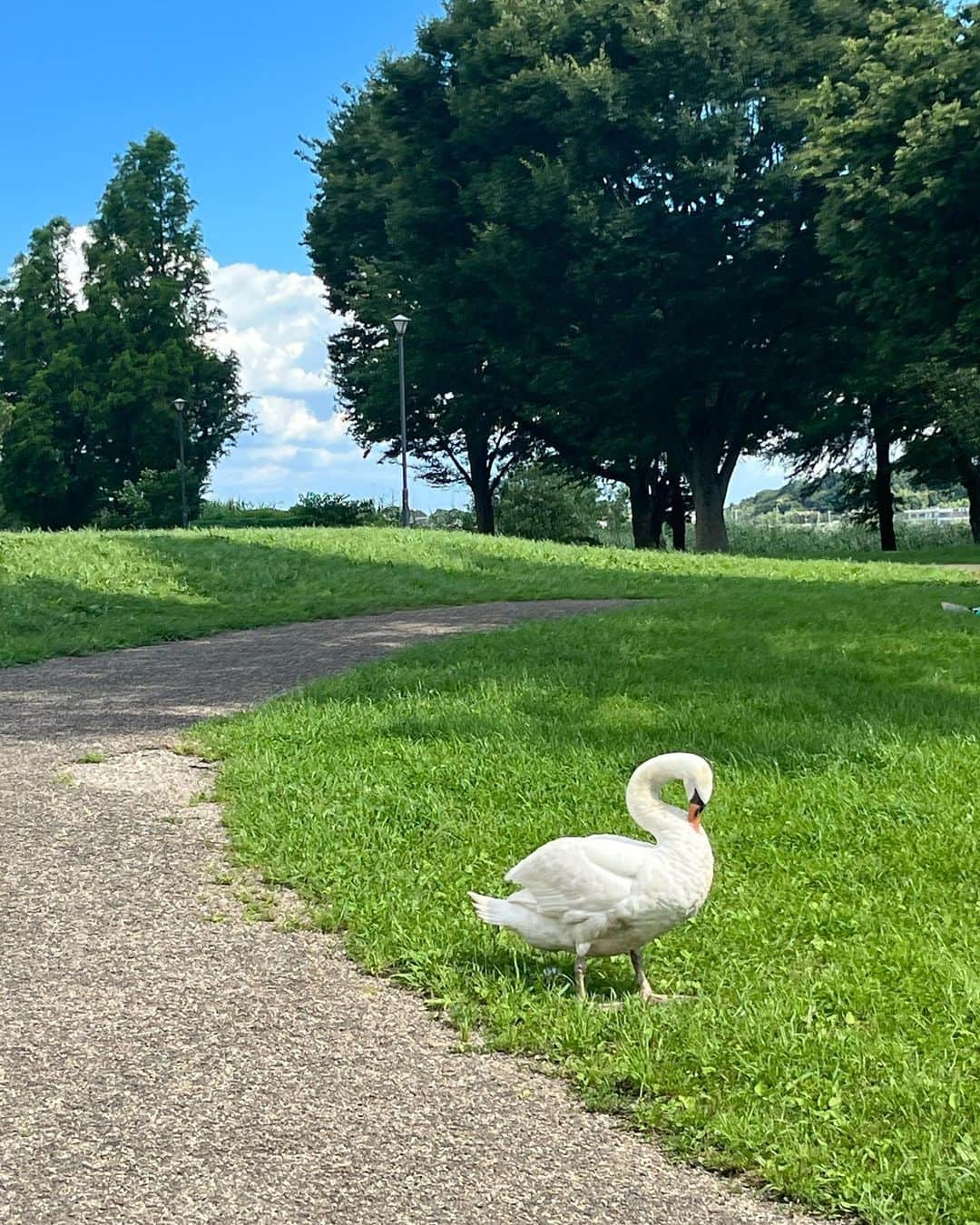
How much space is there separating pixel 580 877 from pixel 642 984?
472 millimetres

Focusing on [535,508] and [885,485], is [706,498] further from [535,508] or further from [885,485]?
[535,508]

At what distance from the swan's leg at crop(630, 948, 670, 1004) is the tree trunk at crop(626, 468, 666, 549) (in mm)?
35523

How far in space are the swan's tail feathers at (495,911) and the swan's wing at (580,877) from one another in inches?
2.0

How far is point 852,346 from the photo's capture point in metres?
32.0

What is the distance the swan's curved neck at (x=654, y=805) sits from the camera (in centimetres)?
395

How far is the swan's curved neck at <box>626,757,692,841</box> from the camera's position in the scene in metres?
3.95

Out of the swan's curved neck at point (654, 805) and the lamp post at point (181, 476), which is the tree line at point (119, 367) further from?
the swan's curved neck at point (654, 805)

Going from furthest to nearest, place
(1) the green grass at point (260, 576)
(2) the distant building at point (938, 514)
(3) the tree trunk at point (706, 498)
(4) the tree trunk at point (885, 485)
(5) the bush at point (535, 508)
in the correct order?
(5) the bush at point (535, 508), (2) the distant building at point (938, 514), (4) the tree trunk at point (885, 485), (3) the tree trunk at point (706, 498), (1) the green grass at point (260, 576)

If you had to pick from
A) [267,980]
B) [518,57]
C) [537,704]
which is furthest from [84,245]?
[267,980]

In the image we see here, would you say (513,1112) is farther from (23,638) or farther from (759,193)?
(759,193)

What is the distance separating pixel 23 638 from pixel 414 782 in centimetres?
903

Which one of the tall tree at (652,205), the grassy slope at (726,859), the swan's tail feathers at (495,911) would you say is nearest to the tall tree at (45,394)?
the tall tree at (652,205)

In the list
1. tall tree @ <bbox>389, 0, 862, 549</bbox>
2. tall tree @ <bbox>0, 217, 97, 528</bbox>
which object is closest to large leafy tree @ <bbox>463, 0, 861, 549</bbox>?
tall tree @ <bbox>389, 0, 862, 549</bbox>

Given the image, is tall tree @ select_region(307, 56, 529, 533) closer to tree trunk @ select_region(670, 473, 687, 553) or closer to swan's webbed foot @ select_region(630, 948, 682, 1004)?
tree trunk @ select_region(670, 473, 687, 553)
